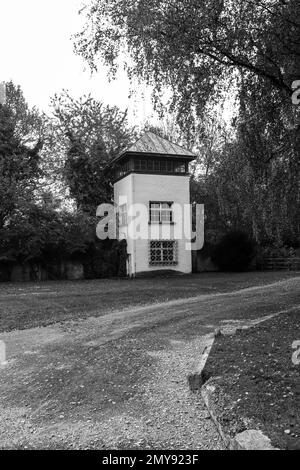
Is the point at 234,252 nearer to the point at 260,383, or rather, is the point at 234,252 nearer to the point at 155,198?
the point at 155,198

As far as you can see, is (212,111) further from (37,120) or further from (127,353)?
(37,120)

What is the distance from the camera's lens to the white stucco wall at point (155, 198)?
29.7 metres

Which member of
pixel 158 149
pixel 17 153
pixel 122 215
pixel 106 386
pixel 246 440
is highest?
pixel 17 153

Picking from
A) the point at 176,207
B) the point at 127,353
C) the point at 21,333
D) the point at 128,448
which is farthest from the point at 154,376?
the point at 176,207

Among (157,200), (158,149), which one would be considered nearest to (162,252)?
(157,200)

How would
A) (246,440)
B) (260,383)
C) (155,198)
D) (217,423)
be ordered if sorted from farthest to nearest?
(155,198), (260,383), (217,423), (246,440)

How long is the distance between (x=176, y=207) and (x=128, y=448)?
26277mm

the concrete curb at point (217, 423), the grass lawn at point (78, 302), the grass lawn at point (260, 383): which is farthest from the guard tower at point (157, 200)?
the concrete curb at point (217, 423)

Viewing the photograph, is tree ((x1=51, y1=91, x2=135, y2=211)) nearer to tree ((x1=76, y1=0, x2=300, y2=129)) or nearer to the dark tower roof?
the dark tower roof

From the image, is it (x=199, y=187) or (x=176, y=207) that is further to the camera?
(x=199, y=187)

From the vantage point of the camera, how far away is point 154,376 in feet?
22.7

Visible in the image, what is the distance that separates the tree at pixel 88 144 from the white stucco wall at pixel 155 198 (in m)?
3.96

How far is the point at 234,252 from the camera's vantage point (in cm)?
3334

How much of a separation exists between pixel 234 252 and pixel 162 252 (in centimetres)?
587
